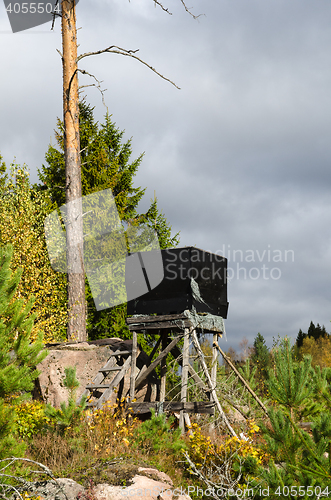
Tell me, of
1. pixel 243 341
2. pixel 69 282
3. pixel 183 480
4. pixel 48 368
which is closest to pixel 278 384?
pixel 183 480

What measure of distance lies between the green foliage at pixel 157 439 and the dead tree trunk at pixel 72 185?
513cm

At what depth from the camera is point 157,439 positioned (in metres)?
7.97

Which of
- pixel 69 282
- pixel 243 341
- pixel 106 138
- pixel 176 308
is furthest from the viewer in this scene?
pixel 243 341

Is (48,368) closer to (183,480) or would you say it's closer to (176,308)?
(176,308)

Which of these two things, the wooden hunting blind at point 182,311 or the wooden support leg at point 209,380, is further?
the wooden hunting blind at point 182,311

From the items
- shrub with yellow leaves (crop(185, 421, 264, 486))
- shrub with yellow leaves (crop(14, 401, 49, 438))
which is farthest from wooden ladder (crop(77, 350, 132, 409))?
shrub with yellow leaves (crop(185, 421, 264, 486))

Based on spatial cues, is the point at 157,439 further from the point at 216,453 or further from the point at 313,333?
the point at 313,333

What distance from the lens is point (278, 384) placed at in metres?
8.00

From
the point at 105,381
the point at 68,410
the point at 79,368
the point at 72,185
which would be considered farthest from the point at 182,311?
the point at 72,185

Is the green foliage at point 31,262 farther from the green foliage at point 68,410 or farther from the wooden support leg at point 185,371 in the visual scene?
the green foliage at point 68,410

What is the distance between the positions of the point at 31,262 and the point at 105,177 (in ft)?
17.4

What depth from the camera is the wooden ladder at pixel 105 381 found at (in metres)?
10.2

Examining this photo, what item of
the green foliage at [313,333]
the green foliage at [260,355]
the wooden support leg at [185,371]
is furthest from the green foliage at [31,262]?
the green foliage at [313,333]

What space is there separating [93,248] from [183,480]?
437 inches
